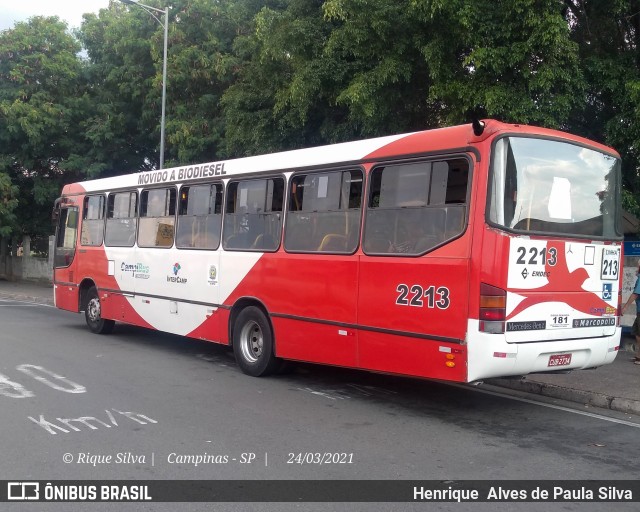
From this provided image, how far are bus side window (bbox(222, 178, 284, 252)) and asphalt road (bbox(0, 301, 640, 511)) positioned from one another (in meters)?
1.92

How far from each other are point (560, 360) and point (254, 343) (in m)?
4.32

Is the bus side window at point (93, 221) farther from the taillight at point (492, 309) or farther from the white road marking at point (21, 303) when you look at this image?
the taillight at point (492, 309)

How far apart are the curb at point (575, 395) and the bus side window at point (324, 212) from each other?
10.1ft

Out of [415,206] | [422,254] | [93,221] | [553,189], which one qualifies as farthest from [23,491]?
[93,221]

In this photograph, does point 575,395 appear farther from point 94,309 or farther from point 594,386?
point 94,309

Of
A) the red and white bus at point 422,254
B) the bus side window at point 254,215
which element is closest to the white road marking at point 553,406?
the red and white bus at point 422,254

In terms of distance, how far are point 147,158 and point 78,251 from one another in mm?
12008

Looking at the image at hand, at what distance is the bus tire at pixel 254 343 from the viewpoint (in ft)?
29.7

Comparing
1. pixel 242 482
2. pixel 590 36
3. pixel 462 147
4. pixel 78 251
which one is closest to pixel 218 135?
pixel 78 251

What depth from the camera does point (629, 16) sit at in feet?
37.9

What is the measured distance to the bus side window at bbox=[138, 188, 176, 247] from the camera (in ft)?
36.7

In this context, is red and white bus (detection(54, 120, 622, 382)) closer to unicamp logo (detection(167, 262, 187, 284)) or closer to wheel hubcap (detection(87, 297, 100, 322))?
unicamp logo (detection(167, 262, 187, 284))

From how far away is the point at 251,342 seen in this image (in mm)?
9484

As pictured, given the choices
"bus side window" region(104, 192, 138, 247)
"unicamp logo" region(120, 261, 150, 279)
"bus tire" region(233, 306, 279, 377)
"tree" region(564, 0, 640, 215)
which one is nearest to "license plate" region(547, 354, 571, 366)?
"bus tire" region(233, 306, 279, 377)
